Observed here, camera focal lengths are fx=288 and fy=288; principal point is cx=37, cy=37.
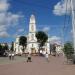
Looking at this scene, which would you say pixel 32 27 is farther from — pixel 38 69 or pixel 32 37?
pixel 38 69

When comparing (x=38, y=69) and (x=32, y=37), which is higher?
(x=32, y=37)

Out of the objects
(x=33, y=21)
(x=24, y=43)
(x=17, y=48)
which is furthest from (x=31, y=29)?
(x=17, y=48)

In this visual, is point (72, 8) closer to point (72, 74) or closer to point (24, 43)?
point (72, 74)

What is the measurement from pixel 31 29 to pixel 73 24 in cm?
13275

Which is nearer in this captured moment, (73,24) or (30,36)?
(73,24)

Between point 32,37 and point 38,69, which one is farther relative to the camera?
point 32,37

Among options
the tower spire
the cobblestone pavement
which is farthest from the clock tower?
the cobblestone pavement

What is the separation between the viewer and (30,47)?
172125 millimetres

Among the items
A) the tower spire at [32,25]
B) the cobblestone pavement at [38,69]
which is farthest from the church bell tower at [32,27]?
the cobblestone pavement at [38,69]

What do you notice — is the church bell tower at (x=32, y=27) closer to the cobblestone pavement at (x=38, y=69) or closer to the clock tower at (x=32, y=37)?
the clock tower at (x=32, y=37)

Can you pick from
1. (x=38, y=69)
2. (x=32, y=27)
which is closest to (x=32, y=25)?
(x=32, y=27)

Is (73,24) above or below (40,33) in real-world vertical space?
below

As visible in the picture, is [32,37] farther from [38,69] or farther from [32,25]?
[38,69]

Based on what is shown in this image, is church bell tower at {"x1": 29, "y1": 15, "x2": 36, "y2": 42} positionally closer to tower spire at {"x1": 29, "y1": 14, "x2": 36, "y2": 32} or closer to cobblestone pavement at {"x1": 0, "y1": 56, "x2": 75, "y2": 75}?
tower spire at {"x1": 29, "y1": 14, "x2": 36, "y2": 32}
